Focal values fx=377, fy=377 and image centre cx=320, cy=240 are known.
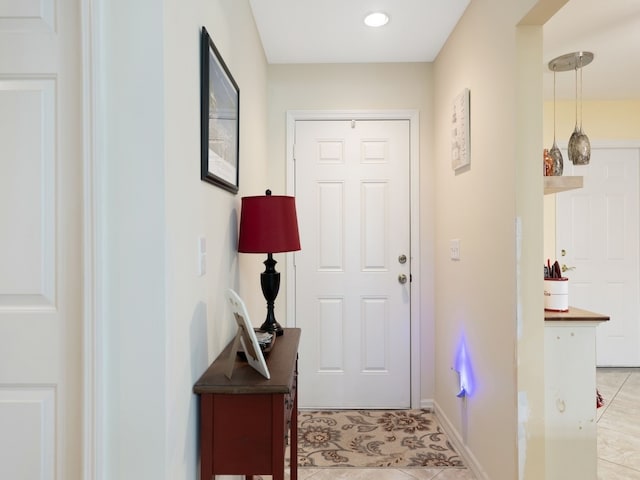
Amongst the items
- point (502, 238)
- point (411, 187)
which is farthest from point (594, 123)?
point (502, 238)

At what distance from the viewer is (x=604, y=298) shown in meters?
3.58

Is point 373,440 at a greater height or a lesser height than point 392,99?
lesser

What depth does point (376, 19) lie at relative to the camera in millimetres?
2250

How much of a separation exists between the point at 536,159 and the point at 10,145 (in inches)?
73.4

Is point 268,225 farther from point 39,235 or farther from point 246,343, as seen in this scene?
point 39,235

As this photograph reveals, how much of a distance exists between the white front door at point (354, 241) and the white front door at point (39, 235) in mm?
1915

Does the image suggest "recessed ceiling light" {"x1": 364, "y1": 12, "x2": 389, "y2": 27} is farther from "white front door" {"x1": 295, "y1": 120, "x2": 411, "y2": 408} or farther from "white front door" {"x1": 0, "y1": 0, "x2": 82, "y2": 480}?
"white front door" {"x1": 0, "y1": 0, "x2": 82, "y2": 480}

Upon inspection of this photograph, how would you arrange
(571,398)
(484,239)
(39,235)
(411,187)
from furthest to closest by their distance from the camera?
1. (411,187)
2. (484,239)
3. (571,398)
4. (39,235)

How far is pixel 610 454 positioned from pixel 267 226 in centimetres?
241

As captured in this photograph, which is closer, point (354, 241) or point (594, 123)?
point (354, 241)

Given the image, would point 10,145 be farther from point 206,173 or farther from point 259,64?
point 259,64

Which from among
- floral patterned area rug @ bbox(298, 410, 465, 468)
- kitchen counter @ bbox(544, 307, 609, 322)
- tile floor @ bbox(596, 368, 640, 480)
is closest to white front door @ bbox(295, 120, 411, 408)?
floral patterned area rug @ bbox(298, 410, 465, 468)

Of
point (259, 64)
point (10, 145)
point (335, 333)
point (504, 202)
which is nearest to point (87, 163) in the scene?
point (10, 145)

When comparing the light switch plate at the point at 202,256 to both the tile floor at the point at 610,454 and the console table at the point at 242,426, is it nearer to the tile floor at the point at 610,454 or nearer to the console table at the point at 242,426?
the console table at the point at 242,426
